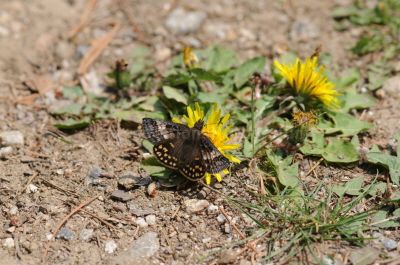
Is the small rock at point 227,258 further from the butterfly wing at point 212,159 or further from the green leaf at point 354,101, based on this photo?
the green leaf at point 354,101

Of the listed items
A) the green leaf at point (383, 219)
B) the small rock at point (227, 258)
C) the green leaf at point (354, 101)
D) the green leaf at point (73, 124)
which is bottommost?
the small rock at point (227, 258)

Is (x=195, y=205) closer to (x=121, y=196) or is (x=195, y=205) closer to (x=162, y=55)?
(x=121, y=196)

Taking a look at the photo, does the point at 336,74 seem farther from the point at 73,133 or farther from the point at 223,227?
the point at 73,133

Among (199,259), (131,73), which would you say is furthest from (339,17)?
(199,259)

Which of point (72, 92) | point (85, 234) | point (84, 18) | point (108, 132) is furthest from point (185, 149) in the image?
point (84, 18)

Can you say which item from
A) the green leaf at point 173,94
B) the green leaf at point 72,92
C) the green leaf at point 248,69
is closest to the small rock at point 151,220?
the green leaf at point 173,94

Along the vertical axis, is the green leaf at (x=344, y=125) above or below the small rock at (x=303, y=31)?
below

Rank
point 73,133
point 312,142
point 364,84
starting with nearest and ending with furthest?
point 312,142 < point 73,133 < point 364,84
